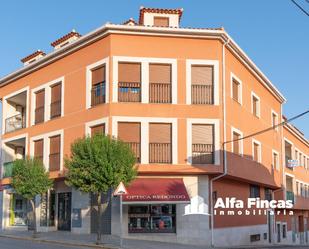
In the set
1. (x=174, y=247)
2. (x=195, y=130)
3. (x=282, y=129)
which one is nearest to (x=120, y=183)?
(x=174, y=247)

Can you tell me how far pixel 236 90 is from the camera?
93.8 ft

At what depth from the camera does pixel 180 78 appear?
2489 centimetres

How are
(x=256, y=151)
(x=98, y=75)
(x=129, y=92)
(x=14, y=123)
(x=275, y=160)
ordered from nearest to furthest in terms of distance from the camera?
(x=129, y=92) < (x=98, y=75) < (x=256, y=151) < (x=14, y=123) < (x=275, y=160)

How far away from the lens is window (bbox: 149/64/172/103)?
24.8m

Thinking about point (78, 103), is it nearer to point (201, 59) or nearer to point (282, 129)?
point (201, 59)

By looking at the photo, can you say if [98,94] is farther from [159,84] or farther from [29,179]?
[29,179]

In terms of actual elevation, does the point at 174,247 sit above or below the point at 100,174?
below

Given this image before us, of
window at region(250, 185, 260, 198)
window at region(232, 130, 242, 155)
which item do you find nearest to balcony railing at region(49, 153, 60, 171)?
window at region(232, 130, 242, 155)

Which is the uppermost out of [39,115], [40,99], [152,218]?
[40,99]

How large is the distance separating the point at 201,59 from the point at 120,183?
8.92 metres

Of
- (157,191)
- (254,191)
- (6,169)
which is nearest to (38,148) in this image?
(6,169)

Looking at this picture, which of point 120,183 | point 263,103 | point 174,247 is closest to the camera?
point 120,183

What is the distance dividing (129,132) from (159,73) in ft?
11.2

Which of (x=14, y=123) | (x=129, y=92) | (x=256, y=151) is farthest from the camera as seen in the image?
(x=14, y=123)
